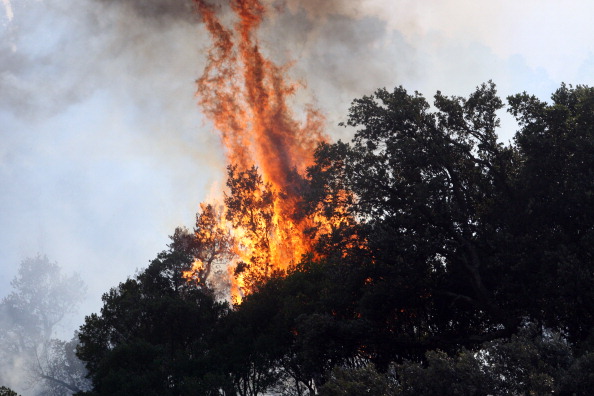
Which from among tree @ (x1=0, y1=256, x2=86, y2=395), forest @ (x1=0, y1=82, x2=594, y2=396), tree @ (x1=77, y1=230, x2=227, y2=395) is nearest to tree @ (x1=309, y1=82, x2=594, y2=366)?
forest @ (x1=0, y1=82, x2=594, y2=396)

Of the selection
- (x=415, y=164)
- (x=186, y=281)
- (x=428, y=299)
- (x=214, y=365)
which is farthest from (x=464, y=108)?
(x=186, y=281)

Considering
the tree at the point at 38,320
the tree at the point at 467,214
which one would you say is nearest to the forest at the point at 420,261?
the tree at the point at 467,214

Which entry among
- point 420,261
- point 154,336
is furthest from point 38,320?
point 420,261

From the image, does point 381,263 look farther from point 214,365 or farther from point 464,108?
point 214,365

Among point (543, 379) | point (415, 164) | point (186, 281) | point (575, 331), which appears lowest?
point (543, 379)

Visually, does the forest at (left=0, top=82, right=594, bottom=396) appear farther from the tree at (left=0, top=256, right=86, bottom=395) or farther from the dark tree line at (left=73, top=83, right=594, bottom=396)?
the tree at (left=0, top=256, right=86, bottom=395)

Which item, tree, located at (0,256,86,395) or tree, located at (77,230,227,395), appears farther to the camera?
tree, located at (0,256,86,395)

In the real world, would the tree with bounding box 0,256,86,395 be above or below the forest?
above

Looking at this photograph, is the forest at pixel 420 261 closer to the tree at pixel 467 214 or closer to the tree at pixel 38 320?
the tree at pixel 467 214

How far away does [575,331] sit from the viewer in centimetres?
2280

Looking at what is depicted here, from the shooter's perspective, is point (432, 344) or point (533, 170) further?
point (432, 344)

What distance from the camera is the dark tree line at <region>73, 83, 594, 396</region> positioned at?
77.3ft

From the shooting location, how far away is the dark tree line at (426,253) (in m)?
23.6

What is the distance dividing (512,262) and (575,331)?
3.94 meters
